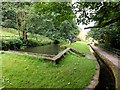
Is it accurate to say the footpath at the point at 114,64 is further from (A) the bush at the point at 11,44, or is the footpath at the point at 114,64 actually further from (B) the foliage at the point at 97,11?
(A) the bush at the point at 11,44

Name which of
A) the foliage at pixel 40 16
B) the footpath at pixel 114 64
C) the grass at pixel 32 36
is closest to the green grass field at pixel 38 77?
the footpath at pixel 114 64

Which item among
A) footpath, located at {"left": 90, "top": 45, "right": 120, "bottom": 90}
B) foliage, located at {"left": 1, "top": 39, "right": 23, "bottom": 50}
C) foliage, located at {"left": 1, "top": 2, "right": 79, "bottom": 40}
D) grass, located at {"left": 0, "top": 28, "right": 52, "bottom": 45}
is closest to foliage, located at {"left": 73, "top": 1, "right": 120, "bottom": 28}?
foliage, located at {"left": 1, "top": 2, "right": 79, "bottom": 40}

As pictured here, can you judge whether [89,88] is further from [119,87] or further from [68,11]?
[68,11]

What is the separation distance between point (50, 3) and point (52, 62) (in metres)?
3.02

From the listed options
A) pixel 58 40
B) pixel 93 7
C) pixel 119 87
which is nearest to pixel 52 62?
pixel 93 7

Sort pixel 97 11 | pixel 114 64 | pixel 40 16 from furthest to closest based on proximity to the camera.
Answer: pixel 40 16, pixel 114 64, pixel 97 11

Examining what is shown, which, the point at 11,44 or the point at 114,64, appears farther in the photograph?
the point at 11,44

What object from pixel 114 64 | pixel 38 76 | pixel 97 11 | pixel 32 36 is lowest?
pixel 114 64

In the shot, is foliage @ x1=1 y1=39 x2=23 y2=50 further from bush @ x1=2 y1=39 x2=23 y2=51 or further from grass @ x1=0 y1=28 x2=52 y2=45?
grass @ x1=0 y1=28 x2=52 y2=45

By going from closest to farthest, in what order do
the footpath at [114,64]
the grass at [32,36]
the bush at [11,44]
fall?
the footpath at [114,64] < the bush at [11,44] < the grass at [32,36]

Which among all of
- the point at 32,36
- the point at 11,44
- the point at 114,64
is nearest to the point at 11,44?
the point at 11,44

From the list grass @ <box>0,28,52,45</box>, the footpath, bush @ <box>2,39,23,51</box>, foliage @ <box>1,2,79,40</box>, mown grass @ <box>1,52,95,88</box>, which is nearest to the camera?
mown grass @ <box>1,52,95,88</box>

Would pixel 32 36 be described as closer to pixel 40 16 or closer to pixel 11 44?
pixel 40 16

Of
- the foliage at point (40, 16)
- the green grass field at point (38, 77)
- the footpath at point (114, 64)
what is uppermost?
the foliage at point (40, 16)
